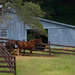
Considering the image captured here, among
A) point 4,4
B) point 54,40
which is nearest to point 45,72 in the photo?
point 4,4

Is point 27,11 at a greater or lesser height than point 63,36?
greater

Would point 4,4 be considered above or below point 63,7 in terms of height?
below

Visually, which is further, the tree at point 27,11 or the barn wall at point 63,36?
the barn wall at point 63,36

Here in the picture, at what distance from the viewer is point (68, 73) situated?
1064cm

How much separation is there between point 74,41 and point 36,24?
27.5 ft

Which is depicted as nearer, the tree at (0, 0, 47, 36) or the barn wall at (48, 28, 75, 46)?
the tree at (0, 0, 47, 36)

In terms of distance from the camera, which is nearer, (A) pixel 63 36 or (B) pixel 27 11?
(B) pixel 27 11

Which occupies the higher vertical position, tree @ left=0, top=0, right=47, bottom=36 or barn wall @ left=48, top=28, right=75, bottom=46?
tree @ left=0, top=0, right=47, bottom=36

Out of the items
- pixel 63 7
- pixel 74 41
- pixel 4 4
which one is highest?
pixel 63 7

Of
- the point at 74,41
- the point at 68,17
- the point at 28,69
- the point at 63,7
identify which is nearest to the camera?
the point at 28,69

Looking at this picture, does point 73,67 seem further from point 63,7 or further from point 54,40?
point 63,7

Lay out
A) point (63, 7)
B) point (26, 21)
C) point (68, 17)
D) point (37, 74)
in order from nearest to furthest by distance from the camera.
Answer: point (37, 74) < point (26, 21) < point (68, 17) < point (63, 7)

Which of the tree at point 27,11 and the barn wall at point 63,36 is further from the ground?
the tree at point 27,11

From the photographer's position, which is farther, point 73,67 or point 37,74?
point 73,67
